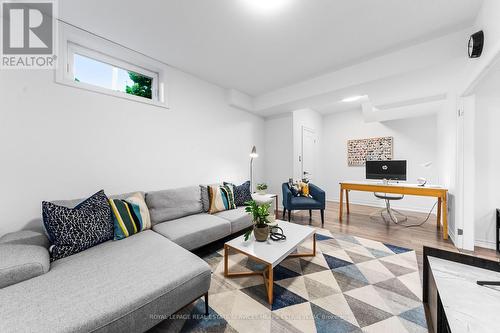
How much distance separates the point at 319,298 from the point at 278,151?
3.18m

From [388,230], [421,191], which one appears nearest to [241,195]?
[388,230]

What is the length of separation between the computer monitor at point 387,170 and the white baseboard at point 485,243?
50.1 inches

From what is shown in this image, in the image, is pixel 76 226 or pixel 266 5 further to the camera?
pixel 266 5

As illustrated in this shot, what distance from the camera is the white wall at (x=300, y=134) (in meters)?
4.27

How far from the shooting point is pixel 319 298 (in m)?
1.59

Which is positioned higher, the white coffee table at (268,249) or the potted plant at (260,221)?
the potted plant at (260,221)

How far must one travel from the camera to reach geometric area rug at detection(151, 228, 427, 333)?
1.33m

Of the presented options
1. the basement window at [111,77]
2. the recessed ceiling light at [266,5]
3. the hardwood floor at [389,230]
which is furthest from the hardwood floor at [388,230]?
the basement window at [111,77]

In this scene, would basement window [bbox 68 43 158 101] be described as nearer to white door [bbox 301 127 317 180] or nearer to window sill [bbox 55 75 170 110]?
window sill [bbox 55 75 170 110]

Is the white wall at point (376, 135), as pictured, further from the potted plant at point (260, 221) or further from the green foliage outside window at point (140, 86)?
the green foliage outside window at point (140, 86)

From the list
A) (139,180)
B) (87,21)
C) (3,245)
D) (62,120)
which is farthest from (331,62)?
(3,245)

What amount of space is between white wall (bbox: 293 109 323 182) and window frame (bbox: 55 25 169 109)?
2766mm

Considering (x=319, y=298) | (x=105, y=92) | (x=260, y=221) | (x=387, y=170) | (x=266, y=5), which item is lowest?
(x=319, y=298)

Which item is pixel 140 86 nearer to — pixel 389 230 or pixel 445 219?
pixel 389 230
